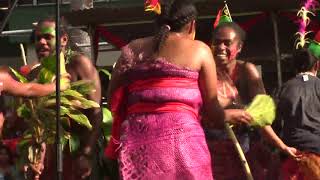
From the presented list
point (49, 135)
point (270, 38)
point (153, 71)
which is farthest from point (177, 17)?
point (270, 38)

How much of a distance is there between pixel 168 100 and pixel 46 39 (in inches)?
63.3

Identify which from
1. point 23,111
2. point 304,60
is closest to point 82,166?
point 23,111

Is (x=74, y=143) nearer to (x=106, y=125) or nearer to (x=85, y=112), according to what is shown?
(x=85, y=112)

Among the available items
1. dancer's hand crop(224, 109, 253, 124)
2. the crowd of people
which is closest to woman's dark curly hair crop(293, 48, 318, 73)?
the crowd of people

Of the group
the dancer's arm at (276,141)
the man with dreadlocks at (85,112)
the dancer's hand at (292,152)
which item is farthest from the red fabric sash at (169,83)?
the dancer's hand at (292,152)

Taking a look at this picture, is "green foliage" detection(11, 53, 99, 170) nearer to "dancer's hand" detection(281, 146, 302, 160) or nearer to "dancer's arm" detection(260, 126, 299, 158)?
"dancer's arm" detection(260, 126, 299, 158)

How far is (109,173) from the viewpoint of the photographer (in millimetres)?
5918

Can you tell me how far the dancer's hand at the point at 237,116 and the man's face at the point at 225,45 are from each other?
96 cm

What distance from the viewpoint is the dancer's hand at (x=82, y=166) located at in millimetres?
5492

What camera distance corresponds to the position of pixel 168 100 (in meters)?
4.32

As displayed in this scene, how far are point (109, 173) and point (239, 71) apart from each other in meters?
1.21

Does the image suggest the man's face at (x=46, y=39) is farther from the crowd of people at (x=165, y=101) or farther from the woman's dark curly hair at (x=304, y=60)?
the woman's dark curly hair at (x=304, y=60)

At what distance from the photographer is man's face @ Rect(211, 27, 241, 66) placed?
5.57 m

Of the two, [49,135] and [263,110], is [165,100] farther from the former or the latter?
[49,135]
